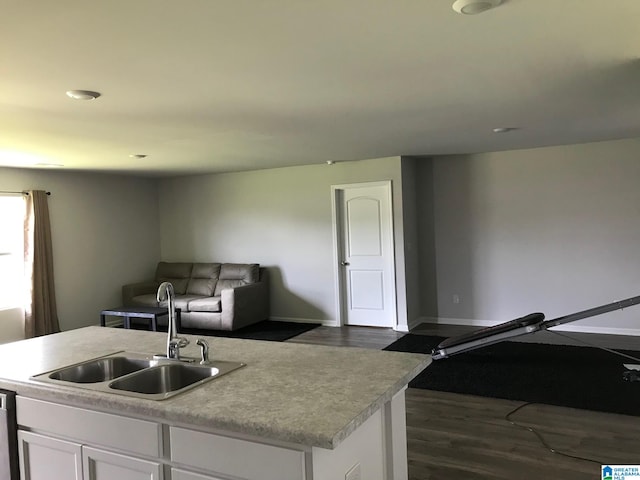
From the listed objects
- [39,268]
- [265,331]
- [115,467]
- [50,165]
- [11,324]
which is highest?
[50,165]

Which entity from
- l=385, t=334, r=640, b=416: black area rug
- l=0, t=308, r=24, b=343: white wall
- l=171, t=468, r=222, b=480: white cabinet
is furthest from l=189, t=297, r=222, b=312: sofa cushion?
l=171, t=468, r=222, b=480: white cabinet

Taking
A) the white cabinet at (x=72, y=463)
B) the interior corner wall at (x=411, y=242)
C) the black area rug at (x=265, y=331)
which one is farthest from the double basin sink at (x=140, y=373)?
the interior corner wall at (x=411, y=242)

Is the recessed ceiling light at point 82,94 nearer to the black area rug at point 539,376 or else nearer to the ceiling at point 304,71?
the ceiling at point 304,71

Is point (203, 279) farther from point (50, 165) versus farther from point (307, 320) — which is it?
point (50, 165)

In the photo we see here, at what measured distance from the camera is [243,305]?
→ 6.99 m

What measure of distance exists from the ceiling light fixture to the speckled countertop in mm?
1510

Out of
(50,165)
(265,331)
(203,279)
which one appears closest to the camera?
(50,165)

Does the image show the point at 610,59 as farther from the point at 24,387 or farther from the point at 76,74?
the point at 24,387

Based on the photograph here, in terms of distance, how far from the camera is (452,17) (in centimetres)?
212

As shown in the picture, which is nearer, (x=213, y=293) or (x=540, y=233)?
(x=540, y=233)

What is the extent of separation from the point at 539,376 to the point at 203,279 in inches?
203

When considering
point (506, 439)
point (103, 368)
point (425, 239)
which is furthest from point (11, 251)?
point (506, 439)

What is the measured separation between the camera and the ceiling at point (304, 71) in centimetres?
206

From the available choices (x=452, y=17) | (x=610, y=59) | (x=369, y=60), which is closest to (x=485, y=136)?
(x=610, y=59)
